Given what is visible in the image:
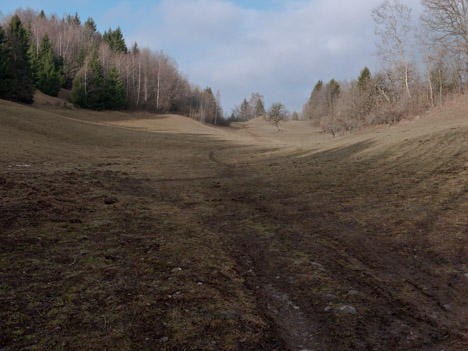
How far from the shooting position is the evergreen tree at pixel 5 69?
5306cm

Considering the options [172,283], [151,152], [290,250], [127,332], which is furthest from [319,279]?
[151,152]

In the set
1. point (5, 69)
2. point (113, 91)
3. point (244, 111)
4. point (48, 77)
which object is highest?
point (244, 111)

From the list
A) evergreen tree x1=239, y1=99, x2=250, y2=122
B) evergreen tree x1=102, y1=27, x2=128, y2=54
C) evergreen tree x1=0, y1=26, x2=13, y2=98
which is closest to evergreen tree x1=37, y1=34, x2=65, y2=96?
evergreen tree x1=0, y1=26, x2=13, y2=98

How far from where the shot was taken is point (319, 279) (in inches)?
215

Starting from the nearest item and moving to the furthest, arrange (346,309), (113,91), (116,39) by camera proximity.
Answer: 1. (346,309)
2. (113,91)
3. (116,39)

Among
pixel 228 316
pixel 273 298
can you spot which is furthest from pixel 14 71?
pixel 228 316

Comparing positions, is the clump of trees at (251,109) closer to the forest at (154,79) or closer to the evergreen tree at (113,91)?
the forest at (154,79)

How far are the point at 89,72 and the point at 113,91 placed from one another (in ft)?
20.2

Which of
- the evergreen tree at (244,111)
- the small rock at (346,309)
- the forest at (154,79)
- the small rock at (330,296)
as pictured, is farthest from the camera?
the evergreen tree at (244,111)

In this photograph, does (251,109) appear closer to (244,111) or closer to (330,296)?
(244,111)

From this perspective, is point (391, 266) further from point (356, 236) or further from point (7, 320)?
point (7, 320)

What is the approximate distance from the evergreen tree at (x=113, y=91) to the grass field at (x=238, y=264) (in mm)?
64908

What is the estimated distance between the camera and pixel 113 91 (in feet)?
243

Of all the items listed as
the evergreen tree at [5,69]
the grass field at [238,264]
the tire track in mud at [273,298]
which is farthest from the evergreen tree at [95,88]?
the tire track in mud at [273,298]
